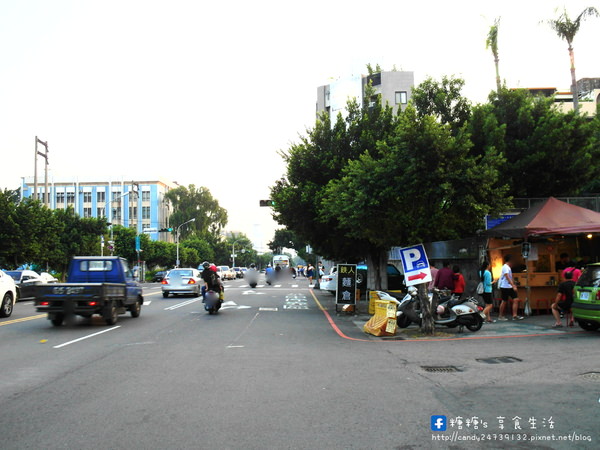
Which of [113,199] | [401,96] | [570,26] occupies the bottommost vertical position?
[113,199]

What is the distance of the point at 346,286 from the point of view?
717 inches

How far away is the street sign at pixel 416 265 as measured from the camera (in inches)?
496

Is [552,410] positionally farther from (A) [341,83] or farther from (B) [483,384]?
(A) [341,83]

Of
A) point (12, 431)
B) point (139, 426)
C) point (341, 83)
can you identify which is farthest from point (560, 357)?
point (341, 83)

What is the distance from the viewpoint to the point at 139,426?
5184 millimetres

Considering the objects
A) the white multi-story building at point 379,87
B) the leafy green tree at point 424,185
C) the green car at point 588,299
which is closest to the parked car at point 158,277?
the white multi-story building at point 379,87

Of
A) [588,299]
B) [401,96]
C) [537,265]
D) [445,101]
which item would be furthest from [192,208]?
[588,299]

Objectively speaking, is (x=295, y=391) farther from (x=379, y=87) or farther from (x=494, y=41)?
(x=379, y=87)

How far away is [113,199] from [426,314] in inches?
3344

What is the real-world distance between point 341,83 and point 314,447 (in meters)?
63.7

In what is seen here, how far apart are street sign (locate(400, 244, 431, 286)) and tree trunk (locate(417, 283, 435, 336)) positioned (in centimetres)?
37

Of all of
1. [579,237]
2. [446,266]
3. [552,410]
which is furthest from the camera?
[579,237]

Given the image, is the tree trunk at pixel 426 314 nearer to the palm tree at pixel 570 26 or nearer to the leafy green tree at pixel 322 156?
the leafy green tree at pixel 322 156

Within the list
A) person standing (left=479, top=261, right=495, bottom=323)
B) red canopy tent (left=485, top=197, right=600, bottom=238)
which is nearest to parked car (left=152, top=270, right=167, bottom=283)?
red canopy tent (left=485, top=197, right=600, bottom=238)
